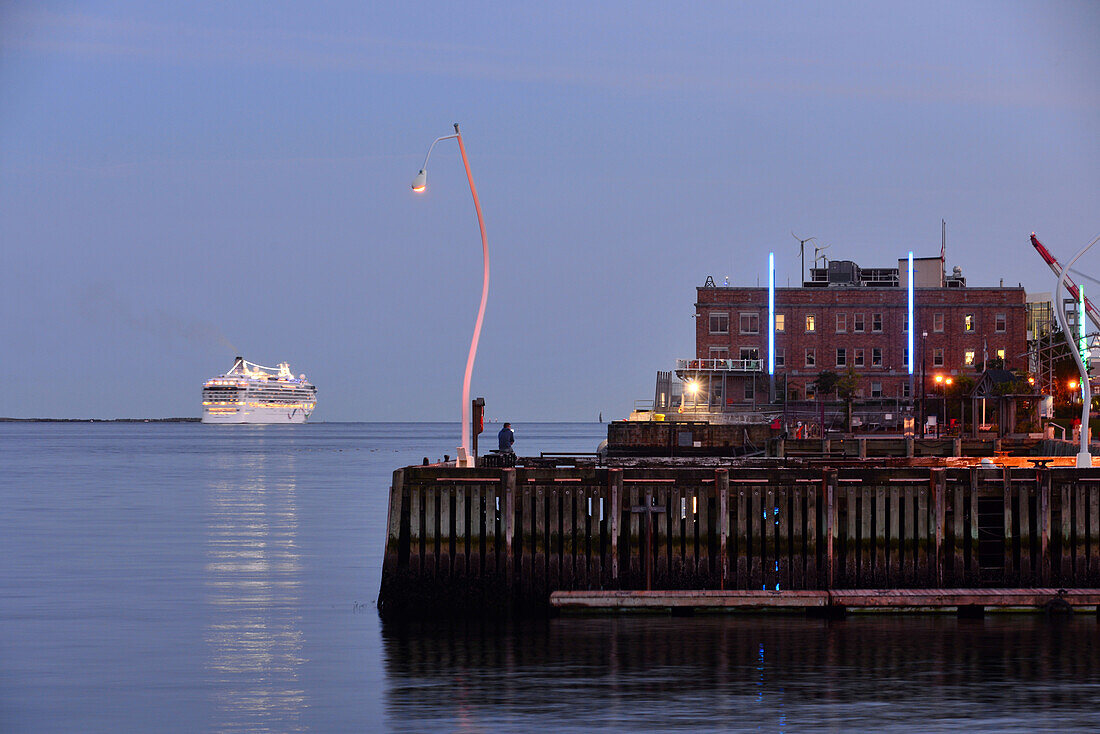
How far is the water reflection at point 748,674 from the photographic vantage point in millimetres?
20516

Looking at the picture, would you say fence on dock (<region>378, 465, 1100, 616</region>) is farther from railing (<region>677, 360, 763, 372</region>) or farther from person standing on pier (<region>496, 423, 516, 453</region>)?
railing (<region>677, 360, 763, 372</region>)

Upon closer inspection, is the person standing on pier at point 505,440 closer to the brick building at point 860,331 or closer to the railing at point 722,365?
the railing at point 722,365

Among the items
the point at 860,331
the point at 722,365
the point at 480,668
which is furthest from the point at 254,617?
the point at 860,331

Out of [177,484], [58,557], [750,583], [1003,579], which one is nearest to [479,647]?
[750,583]

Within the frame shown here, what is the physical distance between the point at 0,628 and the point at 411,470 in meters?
10.5

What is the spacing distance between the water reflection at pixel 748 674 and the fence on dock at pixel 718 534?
2.80 ft

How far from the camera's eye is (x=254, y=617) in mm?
31656

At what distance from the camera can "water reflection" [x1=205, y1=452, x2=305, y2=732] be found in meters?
22.1

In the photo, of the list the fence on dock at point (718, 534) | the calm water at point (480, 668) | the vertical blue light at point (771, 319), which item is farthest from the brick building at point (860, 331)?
the fence on dock at point (718, 534)

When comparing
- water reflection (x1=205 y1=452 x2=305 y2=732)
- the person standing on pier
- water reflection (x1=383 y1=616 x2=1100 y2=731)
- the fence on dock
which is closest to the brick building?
water reflection (x1=205 y1=452 x2=305 y2=732)

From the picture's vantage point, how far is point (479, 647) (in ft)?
83.5

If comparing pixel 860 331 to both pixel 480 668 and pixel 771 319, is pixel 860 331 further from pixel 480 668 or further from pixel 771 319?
pixel 480 668

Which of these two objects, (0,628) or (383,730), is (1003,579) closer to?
(383,730)

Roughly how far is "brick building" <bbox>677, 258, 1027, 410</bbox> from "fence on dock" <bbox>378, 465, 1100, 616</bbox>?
292 feet
